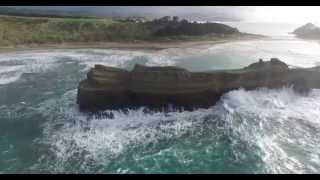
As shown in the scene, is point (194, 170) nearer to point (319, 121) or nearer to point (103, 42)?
point (319, 121)

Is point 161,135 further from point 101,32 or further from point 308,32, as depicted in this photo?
point 308,32

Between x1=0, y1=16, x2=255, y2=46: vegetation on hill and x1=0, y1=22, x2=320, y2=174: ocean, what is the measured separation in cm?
2509

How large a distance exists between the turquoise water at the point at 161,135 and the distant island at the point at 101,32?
2442cm

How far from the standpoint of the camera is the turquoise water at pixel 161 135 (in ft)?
46.1

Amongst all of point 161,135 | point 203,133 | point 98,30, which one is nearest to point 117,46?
point 98,30

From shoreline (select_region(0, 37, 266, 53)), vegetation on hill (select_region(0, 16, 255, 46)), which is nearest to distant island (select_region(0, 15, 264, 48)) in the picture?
vegetation on hill (select_region(0, 16, 255, 46))

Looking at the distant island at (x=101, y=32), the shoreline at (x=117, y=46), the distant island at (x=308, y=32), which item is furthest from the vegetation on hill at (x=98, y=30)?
the distant island at (x=308, y=32)

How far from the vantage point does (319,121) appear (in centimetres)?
1867

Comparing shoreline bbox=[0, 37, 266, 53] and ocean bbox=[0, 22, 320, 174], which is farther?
shoreline bbox=[0, 37, 266, 53]

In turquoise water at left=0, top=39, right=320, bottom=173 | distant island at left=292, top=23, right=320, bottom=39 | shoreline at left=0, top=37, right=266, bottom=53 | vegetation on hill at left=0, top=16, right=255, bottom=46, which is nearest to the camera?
turquoise water at left=0, top=39, right=320, bottom=173

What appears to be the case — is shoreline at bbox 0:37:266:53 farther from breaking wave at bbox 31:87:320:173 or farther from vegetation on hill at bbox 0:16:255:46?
breaking wave at bbox 31:87:320:173

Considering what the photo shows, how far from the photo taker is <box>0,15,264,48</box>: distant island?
48.4 meters
